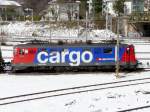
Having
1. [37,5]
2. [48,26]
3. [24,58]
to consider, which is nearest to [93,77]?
[24,58]

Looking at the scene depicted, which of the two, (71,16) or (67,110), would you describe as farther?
(71,16)

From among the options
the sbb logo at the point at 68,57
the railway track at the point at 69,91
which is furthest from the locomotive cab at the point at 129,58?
the railway track at the point at 69,91

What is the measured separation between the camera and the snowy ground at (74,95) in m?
17.2

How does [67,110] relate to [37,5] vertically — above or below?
below

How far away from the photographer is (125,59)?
27.9 metres

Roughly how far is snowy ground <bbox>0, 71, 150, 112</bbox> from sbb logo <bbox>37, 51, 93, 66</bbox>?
1.26 metres

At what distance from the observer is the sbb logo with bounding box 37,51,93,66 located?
92.0ft

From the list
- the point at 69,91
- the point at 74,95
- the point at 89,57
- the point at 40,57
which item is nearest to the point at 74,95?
the point at 74,95

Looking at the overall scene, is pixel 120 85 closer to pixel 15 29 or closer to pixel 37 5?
pixel 15 29

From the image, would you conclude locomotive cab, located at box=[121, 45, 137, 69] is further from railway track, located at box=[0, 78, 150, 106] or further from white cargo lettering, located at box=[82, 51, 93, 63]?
railway track, located at box=[0, 78, 150, 106]

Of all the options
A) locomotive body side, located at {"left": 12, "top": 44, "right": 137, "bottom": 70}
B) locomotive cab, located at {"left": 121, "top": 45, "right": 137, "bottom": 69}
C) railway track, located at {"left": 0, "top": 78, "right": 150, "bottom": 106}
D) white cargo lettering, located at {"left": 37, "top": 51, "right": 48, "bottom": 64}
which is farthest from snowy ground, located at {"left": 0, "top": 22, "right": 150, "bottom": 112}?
white cargo lettering, located at {"left": 37, "top": 51, "right": 48, "bottom": 64}

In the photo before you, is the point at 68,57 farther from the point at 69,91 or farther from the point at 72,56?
the point at 69,91

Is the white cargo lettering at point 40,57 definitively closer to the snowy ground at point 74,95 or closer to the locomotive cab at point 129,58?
the snowy ground at point 74,95

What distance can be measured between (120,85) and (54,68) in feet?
23.0
